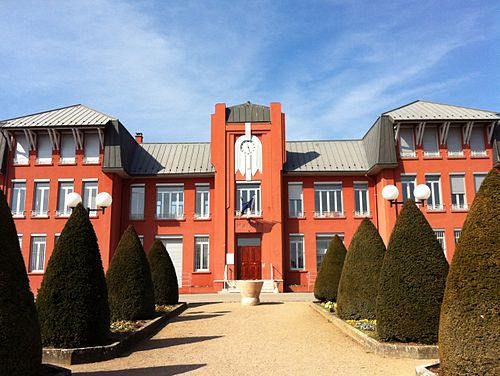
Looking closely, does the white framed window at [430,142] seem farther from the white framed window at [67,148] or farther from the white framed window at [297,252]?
the white framed window at [67,148]

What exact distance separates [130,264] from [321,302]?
7.35 m

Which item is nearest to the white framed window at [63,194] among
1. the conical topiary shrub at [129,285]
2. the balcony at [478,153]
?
the conical topiary shrub at [129,285]

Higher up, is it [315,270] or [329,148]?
[329,148]

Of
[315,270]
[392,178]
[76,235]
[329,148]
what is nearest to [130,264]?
[76,235]

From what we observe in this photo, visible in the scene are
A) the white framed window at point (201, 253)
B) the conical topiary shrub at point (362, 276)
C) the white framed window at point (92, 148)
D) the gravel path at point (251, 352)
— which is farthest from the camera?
the white framed window at point (201, 253)

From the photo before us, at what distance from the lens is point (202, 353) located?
30.1 ft

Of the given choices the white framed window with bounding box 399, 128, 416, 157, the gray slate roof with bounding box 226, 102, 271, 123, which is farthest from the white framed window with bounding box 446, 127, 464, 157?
the gray slate roof with bounding box 226, 102, 271, 123

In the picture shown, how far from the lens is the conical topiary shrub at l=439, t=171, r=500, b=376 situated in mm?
5562

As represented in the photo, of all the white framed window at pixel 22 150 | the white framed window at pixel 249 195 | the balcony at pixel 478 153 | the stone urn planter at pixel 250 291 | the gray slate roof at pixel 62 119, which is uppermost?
the gray slate roof at pixel 62 119

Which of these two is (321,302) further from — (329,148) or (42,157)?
(42,157)

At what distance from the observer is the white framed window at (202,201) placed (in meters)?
28.1

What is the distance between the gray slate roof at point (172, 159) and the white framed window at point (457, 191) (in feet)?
45.5

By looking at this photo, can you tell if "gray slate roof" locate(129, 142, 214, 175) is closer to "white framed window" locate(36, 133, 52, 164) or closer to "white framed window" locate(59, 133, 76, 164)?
"white framed window" locate(59, 133, 76, 164)

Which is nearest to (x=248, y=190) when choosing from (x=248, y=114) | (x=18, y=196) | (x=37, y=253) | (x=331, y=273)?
(x=248, y=114)
